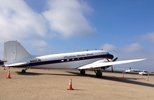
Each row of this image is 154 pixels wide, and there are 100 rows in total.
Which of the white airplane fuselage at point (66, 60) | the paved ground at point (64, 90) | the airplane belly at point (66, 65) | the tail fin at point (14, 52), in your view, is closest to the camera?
the paved ground at point (64, 90)

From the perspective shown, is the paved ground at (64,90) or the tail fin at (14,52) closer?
the paved ground at (64,90)

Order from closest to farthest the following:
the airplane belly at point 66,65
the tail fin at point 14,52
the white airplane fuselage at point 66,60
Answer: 1. the tail fin at point 14,52
2. the white airplane fuselage at point 66,60
3. the airplane belly at point 66,65

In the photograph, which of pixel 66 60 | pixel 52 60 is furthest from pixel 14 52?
pixel 66 60

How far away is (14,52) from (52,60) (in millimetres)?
5748

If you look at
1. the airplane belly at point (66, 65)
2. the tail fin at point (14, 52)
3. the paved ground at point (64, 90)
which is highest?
the tail fin at point (14, 52)

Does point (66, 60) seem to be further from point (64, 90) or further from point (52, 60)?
point (64, 90)

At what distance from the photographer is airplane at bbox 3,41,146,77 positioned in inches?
702

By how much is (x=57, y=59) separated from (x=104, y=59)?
9.47m

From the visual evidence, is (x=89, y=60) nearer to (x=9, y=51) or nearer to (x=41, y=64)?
(x=41, y=64)

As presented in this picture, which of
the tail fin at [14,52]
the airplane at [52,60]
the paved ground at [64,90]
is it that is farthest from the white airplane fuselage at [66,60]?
the paved ground at [64,90]

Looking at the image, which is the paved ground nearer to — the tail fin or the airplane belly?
the tail fin

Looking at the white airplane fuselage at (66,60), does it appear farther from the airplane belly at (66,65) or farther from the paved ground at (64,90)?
the paved ground at (64,90)

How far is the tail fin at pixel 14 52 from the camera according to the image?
17.8 m

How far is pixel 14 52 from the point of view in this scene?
717 inches
